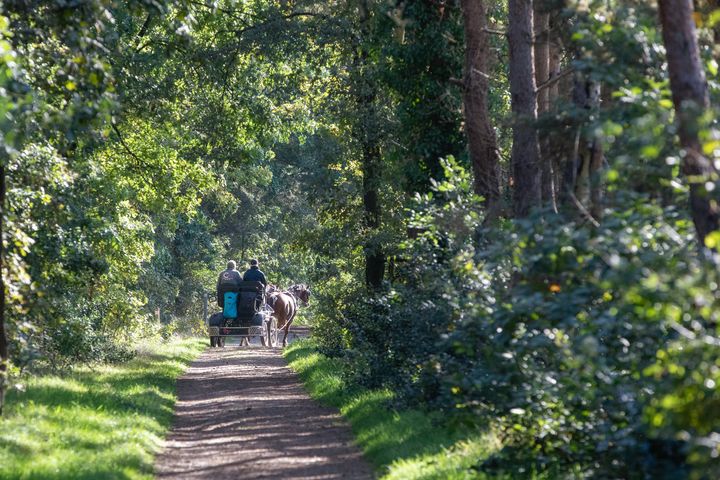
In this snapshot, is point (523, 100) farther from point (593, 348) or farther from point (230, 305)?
point (230, 305)

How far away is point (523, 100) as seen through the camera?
1553 centimetres

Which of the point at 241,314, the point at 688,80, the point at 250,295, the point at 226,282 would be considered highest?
the point at 688,80

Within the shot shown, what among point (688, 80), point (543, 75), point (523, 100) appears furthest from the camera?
point (543, 75)

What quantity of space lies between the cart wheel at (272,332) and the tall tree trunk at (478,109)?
1869cm

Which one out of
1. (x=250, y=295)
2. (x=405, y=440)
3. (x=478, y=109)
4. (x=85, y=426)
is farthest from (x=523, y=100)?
(x=250, y=295)

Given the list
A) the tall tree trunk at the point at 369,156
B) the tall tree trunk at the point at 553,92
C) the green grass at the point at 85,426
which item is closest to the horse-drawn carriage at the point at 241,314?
the tall tree trunk at the point at 369,156

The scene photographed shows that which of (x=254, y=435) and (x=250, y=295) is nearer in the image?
(x=254, y=435)

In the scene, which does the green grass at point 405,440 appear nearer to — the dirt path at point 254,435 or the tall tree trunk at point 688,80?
the dirt path at point 254,435

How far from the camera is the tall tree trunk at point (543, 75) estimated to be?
43.6ft

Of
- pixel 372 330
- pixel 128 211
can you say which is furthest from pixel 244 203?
pixel 372 330

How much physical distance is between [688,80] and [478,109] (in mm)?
9690

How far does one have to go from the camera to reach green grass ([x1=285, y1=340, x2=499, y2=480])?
34.0ft

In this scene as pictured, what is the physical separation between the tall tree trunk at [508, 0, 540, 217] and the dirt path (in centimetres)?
401

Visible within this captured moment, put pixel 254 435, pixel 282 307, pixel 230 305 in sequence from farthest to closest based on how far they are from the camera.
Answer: pixel 282 307 < pixel 230 305 < pixel 254 435
